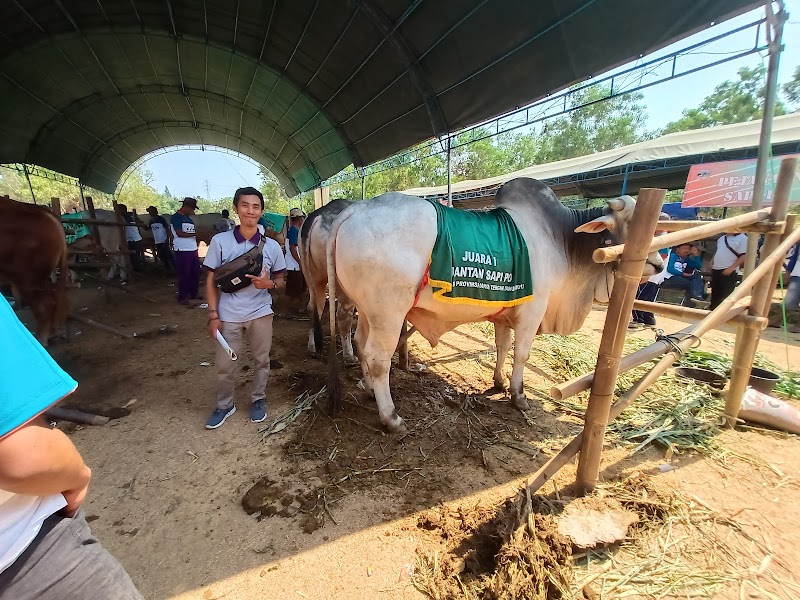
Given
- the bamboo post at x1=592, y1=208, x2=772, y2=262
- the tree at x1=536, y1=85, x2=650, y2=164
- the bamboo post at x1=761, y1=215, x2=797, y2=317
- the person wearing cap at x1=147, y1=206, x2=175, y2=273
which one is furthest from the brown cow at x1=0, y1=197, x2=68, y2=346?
the tree at x1=536, y1=85, x2=650, y2=164

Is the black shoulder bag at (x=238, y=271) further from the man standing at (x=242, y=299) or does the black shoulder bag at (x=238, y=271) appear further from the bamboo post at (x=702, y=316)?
the bamboo post at (x=702, y=316)

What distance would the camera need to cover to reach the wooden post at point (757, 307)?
2.74 meters

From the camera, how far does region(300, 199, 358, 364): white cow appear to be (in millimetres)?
4129

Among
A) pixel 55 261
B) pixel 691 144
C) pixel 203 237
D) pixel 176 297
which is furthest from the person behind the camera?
pixel 203 237

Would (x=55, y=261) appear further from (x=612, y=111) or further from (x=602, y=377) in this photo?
(x=612, y=111)

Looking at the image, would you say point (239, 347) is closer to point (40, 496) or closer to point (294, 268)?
point (40, 496)

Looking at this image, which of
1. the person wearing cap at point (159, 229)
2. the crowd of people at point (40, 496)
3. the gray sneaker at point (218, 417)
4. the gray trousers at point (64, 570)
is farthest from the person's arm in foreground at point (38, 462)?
the person wearing cap at point (159, 229)

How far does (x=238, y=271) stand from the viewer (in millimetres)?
3014

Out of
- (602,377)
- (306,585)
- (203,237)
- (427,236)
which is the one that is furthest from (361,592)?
(203,237)

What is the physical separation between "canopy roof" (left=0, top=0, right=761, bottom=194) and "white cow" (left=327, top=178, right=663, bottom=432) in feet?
6.56

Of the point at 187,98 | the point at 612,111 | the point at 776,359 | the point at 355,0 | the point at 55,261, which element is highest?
the point at 612,111

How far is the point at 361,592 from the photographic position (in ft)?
6.25

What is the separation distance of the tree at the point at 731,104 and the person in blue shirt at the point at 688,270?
1085 inches

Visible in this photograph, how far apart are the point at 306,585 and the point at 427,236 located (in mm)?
2397
